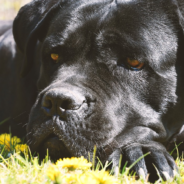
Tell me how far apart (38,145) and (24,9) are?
1.64 metres

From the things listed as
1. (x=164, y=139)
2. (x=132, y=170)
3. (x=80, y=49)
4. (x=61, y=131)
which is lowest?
(x=164, y=139)

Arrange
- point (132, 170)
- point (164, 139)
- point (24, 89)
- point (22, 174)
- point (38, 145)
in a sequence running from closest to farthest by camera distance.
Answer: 1. point (22, 174)
2. point (132, 170)
3. point (38, 145)
4. point (164, 139)
5. point (24, 89)

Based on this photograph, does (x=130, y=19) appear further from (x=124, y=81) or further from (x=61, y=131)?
(x=61, y=131)

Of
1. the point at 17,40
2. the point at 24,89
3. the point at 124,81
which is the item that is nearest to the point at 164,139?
the point at 124,81

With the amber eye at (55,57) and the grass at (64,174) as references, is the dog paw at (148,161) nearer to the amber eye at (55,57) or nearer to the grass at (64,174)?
the grass at (64,174)

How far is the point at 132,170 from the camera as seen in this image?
6.31 feet

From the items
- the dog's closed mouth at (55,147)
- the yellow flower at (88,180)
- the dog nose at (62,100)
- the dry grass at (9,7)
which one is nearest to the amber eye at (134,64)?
the dog nose at (62,100)

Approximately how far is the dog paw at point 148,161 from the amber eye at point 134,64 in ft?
1.74

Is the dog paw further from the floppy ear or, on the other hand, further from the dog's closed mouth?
the floppy ear

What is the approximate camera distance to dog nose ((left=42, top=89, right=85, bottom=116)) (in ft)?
6.64

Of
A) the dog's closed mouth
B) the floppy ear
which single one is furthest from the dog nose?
the floppy ear

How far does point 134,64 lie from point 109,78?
0.60 feet

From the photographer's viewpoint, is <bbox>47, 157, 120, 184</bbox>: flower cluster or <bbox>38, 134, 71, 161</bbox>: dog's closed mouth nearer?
<bbox>47, 157, 120, 184</bbox>: flower cluster

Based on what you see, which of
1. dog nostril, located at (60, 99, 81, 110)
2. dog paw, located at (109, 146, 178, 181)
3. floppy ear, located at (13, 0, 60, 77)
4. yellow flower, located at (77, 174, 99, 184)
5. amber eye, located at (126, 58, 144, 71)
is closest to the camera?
yellow flower, located at (77, 174, 99, 184)
